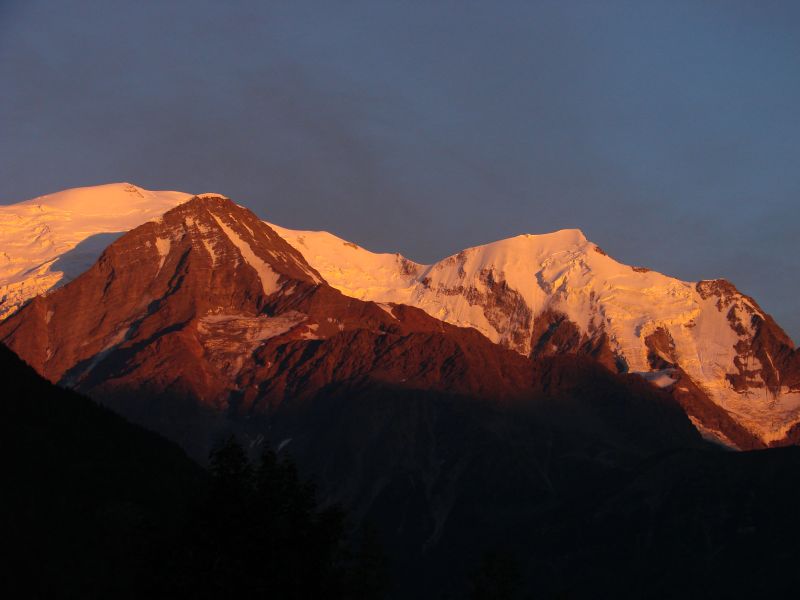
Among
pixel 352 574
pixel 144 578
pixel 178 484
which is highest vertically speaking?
pixel 178 484

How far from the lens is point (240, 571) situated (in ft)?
248

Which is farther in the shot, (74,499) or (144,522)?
(74,499)

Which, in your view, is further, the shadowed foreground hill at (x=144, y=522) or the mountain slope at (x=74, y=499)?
the mountain slope at (x=74, y=499)

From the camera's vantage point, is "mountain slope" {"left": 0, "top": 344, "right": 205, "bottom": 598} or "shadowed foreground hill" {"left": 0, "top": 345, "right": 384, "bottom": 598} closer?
"shadowed foreground hill" {"left": 0, "top": 345, "right": 384, "bottom": 598}

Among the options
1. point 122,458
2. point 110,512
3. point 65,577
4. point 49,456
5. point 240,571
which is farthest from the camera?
point 122,458

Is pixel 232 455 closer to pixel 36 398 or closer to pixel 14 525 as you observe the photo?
pixel 14 525

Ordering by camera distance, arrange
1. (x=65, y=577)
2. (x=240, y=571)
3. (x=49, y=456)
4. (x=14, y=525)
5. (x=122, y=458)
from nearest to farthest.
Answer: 1. (x=240, y=571)
2. (x=65, y=577)
3. (x=14, y=525)
4. (x=49, y=456)
5. (x=122, y=458)

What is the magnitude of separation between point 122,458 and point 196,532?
114 m

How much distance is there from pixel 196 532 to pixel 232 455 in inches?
176

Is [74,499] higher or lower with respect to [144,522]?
higher

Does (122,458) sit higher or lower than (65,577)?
higher

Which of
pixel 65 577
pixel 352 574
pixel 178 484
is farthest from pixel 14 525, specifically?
pixel 178 484

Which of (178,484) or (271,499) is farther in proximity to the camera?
(178,484)

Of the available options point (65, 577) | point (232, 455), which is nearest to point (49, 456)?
point (65, 577)
